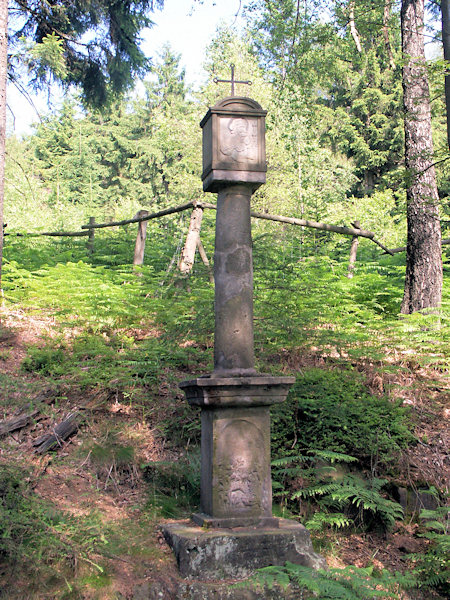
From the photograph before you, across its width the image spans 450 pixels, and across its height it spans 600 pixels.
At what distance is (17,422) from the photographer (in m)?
5.71

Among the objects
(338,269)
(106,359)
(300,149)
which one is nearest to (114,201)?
(300,149)

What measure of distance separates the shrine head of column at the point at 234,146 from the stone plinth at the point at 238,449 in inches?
65.6

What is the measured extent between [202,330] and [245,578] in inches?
126

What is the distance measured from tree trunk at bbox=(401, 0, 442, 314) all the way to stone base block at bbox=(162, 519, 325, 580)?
17.3ft

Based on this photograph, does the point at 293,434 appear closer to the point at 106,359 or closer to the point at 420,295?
the point at 106,359

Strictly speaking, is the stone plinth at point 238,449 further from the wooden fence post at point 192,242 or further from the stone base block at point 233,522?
the wooden fence post at point 192,242

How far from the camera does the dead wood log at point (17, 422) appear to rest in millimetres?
5562

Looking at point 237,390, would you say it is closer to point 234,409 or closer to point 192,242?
point 234,409

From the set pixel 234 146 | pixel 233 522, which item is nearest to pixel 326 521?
pixel 233 522

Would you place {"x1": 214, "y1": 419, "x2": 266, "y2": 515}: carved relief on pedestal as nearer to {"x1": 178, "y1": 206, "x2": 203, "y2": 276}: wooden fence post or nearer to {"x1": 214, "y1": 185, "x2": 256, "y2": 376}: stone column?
{"x1": 214, "y1": 185, "x2": 256, "y2": 376}: stone column

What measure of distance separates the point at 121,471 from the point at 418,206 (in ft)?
20.0

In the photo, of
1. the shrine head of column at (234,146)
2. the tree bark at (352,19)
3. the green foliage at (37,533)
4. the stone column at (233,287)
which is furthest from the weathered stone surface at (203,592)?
the tree bark at (352,19)

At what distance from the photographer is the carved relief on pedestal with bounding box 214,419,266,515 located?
4.35 metres

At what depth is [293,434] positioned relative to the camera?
241 inches
